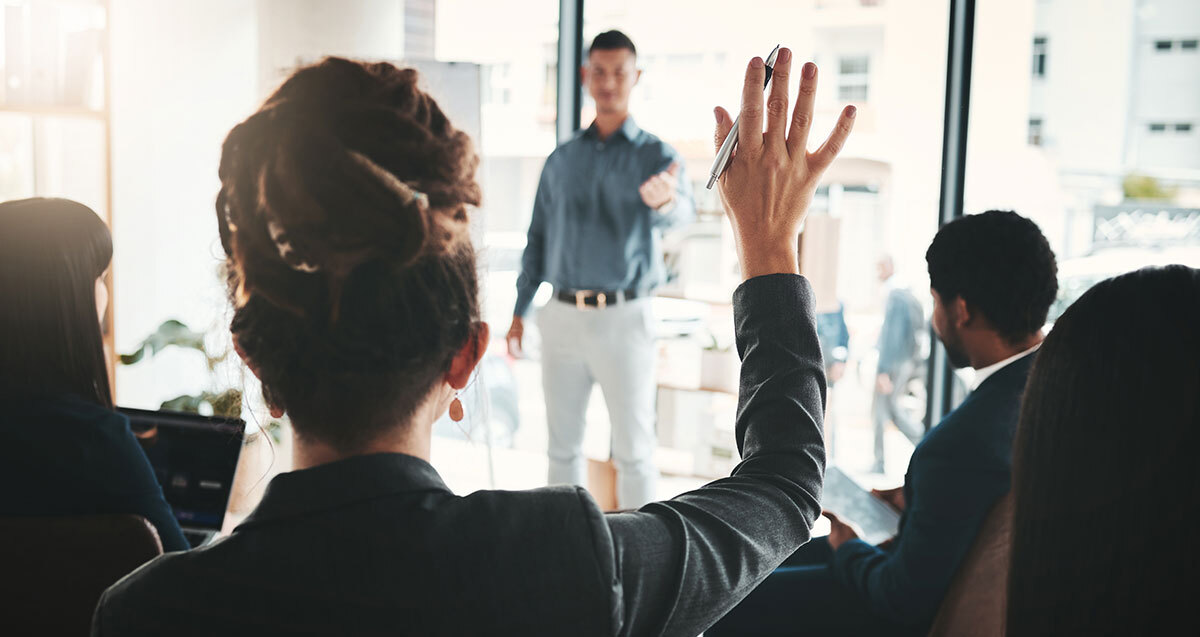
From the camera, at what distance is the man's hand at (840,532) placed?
72.2 inches

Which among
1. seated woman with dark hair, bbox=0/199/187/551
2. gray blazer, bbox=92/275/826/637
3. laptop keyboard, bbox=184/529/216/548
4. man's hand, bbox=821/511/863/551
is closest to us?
gray blazer, bbox=92/275/826/637

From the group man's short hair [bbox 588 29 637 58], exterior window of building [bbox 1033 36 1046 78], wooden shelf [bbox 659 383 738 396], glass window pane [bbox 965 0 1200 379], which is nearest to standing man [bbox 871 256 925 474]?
glass window pane [bbox 965 0 1200 379]

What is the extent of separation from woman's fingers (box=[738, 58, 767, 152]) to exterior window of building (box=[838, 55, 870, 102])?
285 cm

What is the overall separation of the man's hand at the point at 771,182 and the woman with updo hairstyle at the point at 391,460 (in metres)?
Result: 0.02

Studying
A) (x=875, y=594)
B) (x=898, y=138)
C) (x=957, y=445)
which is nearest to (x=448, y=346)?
(x=957, y=445)

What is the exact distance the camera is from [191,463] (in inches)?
70.4

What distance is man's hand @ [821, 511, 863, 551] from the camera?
1.83m

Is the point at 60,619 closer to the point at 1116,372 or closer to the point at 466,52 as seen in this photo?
the point at 1116,372

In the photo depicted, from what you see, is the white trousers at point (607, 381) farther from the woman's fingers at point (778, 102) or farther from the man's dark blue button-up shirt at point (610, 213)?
the woman's fingers at point (778, 102)

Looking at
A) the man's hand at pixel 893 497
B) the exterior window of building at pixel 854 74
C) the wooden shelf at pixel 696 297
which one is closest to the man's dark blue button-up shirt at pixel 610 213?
the wooden shelf at pixel 696 297

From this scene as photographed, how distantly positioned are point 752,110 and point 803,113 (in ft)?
0.14

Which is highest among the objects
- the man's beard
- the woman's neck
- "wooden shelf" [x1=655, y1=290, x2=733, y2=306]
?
the woman's neck

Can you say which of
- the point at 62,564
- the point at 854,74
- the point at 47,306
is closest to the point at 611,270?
the point at 854,74

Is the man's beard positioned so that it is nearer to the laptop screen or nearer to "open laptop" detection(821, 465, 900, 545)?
"open laptop" detection(821, 465, 900, 545)
